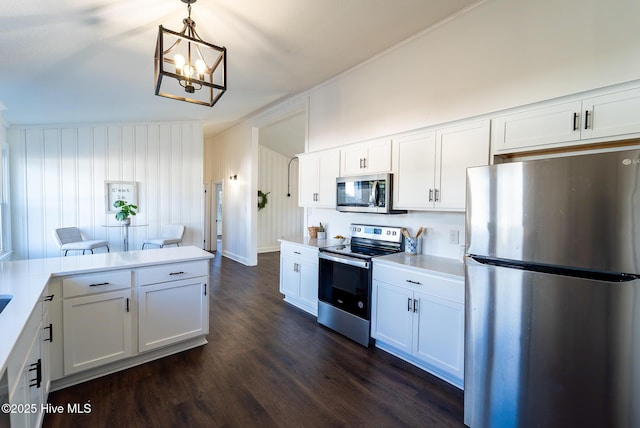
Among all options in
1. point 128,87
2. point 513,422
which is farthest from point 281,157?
point 513,422

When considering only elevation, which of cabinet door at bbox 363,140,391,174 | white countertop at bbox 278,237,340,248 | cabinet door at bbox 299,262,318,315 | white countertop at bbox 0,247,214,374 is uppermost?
cabinet door at bbox 363,140,391,174

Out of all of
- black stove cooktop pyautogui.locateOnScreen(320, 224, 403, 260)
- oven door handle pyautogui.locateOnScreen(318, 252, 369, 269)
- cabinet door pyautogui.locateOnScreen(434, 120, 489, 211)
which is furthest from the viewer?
black stove cooktop pyautogui.locateOnScreen(320, 224, 403, 260)

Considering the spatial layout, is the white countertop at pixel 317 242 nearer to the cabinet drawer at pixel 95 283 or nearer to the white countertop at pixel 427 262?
the white countertop at pixel 427 262

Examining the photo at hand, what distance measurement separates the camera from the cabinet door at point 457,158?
7.41 ft

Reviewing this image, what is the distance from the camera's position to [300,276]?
3719mm

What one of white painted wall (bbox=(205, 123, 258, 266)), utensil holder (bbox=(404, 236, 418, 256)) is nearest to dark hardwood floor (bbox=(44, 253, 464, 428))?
utensil holder (bbox=(404, 236, 418, 256))

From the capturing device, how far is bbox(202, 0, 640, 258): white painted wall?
6.35ft

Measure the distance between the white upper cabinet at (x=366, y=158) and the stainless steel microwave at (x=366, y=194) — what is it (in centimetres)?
9

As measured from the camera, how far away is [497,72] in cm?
245

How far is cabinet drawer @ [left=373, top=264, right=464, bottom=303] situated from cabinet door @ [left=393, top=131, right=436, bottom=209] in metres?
0.64

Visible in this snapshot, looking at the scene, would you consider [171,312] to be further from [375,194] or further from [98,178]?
[98,178]

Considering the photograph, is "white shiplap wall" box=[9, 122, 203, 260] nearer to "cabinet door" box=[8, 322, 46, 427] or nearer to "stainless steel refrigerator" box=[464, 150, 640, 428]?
"cabinet door" box=[8, 322, 46, 427]

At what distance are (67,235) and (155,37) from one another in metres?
4.22

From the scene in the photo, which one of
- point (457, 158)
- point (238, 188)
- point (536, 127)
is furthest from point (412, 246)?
point (238, 188)
